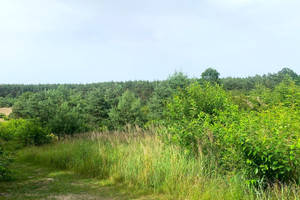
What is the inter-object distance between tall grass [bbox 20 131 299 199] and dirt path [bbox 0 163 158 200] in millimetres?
399

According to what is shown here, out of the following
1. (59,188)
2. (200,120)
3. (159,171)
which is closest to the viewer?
(159,171)

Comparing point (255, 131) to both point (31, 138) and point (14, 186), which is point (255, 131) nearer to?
point (14, 186)

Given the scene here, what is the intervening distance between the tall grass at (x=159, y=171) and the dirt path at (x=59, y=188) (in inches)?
15.7

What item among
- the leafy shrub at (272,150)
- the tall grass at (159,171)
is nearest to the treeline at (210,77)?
the tall grass at (159,171)

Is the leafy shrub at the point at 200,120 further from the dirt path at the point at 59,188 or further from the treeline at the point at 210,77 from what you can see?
the treeline at the point at 210,77

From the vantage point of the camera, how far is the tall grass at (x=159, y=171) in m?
3.90

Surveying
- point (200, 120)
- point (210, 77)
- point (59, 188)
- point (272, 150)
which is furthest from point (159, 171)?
point (210, 77)

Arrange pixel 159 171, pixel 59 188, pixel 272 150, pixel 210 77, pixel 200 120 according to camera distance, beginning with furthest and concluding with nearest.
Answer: pixel 210 77 < pixel 200 120 < pixel 59 188 < pixel 159 171 < pixel 272 150

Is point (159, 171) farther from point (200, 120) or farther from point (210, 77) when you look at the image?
point (210, 77)

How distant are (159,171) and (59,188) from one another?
2850mm

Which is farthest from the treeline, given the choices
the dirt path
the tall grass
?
the dirt path

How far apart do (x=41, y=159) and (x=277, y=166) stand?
938 centimetres

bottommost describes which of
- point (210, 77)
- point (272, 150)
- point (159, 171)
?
point (159, 171)

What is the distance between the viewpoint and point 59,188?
5676 mm
